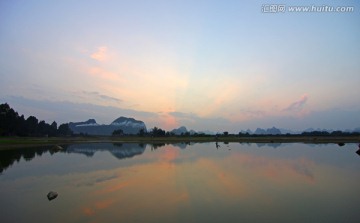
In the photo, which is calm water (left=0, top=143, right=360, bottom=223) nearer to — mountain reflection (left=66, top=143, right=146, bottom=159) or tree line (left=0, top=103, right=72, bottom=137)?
mountain reflection (left=66, top=143, right=146, bottom=159)

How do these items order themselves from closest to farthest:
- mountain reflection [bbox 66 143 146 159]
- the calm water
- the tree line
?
the calm water
mountain reflection [bbox 66 143 146 159]
the tree line

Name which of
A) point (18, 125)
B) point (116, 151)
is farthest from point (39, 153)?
point (18, 125)

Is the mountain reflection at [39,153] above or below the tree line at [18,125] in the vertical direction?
below

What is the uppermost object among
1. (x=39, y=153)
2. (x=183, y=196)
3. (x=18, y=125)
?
(x=18, y=125)

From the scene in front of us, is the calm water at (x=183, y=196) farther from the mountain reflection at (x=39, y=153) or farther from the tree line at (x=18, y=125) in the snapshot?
the tree line at (x=18, y=125)

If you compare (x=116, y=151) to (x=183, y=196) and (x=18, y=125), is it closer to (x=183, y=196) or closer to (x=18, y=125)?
(x=183, y=196)

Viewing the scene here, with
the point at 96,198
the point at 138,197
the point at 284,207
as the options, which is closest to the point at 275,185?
the point at 284,207

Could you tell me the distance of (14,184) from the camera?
23062mm

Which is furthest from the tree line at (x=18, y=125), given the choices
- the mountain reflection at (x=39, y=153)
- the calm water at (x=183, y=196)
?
the calm water at (x=183, y=196)

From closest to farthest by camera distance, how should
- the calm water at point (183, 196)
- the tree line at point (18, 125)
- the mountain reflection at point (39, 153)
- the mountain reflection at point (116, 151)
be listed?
the calm water at point (183, 196)
the mountain reflection at point (39, 153)
the mountain reflection at point (116, 151)
the tree line at point (18, 125)

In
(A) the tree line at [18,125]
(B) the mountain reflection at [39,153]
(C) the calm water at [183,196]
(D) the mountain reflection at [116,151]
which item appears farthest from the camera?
(A) the tree line at [18,125]

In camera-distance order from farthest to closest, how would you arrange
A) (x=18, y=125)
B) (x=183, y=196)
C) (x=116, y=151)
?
(x=18, y=125)
(x=116, y=151)
(x=183, y=196)

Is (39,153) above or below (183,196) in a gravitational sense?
above

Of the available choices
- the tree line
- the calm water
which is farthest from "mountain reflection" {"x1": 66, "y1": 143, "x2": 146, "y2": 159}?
the tree line
